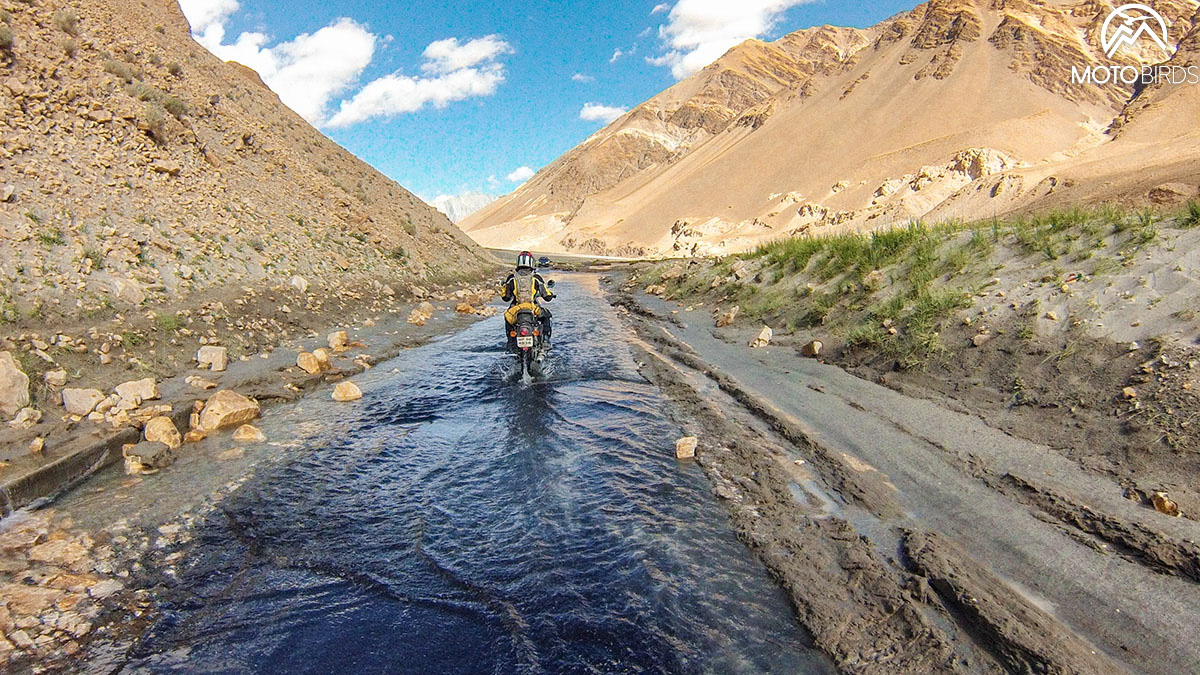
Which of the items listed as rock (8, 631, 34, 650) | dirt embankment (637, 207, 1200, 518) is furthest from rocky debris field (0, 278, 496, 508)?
dirt embankment (637, 207, 1200, 518)

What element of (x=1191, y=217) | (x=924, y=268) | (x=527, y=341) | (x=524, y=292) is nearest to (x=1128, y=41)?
(x=924, y=268)

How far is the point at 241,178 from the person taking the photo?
56.2 feet

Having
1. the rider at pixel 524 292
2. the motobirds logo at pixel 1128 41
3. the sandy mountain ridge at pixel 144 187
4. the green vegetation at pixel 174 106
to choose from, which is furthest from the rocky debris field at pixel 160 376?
the motobirds logo at pixel 1128 41

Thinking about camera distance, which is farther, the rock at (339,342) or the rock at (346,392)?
the rock at (339,342)

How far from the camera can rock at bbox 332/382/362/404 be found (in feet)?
27.5

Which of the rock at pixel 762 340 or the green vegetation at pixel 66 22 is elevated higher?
the green vegetation at pixel 66 22

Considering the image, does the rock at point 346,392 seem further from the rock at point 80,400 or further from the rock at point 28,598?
the rock at point 28,598

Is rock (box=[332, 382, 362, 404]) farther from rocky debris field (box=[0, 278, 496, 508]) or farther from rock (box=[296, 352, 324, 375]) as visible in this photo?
rock (box=[296, 352, 324, 375])

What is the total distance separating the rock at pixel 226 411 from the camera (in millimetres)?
6867

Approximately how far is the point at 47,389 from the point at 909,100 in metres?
86.4

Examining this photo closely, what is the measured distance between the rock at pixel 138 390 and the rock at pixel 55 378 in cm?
50

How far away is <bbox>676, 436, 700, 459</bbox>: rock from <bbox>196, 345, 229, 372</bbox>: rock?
7163 mm

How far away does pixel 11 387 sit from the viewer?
621 cm

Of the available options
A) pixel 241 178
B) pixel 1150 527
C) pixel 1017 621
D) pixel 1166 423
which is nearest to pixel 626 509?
pixel 1017 621
